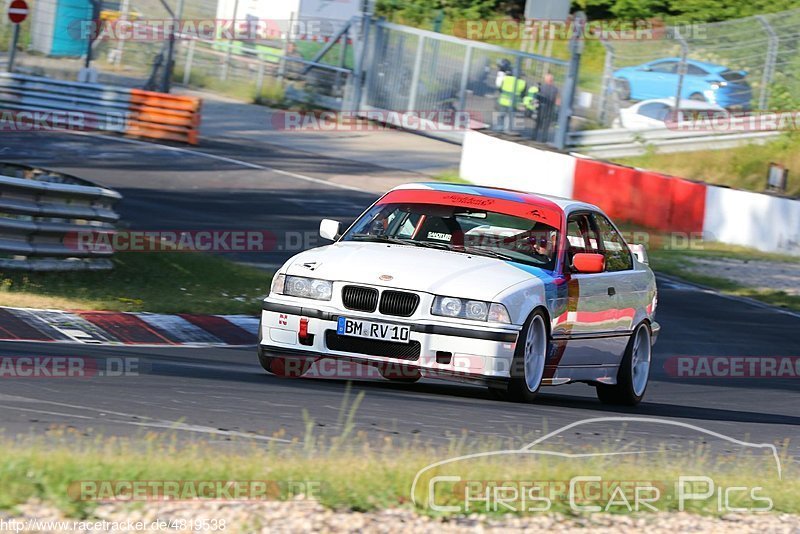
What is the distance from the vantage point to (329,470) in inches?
218

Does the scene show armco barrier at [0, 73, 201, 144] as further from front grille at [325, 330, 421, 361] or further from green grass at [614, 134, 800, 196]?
front grille at [325, 330, 421, 361]

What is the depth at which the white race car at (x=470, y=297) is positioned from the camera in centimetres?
Result: 850

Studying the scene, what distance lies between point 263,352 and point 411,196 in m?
1.68

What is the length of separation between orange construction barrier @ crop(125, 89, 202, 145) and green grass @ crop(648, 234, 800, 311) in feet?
31.7

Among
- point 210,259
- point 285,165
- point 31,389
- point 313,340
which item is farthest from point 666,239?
point 31,389

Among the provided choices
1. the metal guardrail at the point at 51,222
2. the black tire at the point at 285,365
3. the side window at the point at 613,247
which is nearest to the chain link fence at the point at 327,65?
the metal guardrail at the point at 51,222

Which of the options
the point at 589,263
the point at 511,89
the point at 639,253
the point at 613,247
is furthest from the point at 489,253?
the point at 511,89

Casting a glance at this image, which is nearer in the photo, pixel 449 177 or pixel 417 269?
pixel 417 269

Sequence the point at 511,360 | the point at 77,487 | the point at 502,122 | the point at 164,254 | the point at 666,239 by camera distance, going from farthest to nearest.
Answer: the point at 502,122 < the point at 666,239 < the point at 164,254 < the point at 511,360 < the point at 77,487

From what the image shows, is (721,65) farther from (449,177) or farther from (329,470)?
(329,470)

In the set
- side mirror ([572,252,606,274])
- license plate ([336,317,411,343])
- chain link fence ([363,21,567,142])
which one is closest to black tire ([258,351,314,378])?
license plate ([336,317,411,343])

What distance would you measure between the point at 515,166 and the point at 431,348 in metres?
17.7

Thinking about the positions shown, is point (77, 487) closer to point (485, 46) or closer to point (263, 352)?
point (263, 352)

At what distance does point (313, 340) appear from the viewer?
8.70 meters
